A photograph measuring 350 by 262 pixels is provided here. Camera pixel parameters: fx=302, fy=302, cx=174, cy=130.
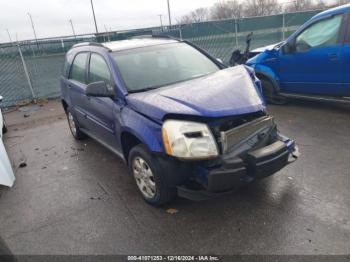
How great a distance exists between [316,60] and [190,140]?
4.01 meters

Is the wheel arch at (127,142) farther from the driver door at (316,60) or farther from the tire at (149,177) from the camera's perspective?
the driver door at (316,60)

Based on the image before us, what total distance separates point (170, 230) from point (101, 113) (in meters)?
1.83

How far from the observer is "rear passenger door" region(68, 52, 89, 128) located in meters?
4.58

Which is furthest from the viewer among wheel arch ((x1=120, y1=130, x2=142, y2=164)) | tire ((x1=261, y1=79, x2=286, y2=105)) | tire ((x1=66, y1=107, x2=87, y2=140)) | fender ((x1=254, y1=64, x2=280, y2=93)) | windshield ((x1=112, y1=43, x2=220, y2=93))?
tire ((x1=261, y1=79, x2=286, y2=105))

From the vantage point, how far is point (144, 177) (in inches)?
130

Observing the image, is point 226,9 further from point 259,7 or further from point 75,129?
point 75,129

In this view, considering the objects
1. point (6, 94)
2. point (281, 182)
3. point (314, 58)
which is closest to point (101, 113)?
point (281, 182)

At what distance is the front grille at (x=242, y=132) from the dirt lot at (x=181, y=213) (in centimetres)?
78

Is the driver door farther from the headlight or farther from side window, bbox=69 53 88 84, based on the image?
side window, bbox=69 53 88 84

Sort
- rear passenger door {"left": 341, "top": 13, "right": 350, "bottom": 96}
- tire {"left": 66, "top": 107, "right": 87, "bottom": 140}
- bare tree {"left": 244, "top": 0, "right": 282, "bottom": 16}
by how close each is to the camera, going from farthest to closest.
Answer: bare tree {"left": 244, "top": 0, "right": 282, "bottom": 16}
tire {"left": 66, "top": 107, "right": 87, "bottom": 140}
rear passenger door {"left": 341, "top": 13, "right": 350, "bottom": 96}

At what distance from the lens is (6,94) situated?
32.9 feet

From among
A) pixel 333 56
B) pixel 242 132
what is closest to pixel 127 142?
pixel 242 132

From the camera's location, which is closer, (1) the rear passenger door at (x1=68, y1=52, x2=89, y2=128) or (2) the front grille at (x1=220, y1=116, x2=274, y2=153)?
(2) the front grille at (x1=220, y1=116, x2=274, y2=153)

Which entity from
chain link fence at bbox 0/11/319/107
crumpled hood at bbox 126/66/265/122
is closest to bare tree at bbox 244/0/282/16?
chain link fence at bbox 0/11/319/107
